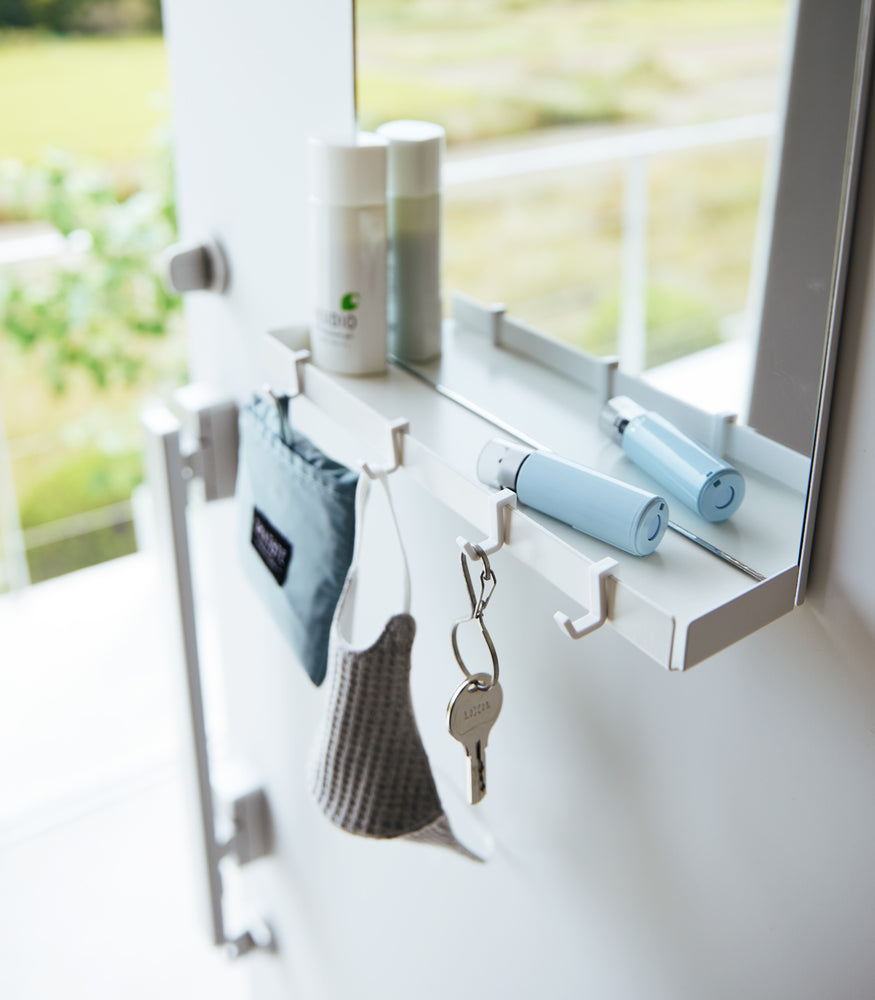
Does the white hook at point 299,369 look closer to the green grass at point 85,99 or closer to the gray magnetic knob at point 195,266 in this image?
the gray magnetic knob at point 195,266

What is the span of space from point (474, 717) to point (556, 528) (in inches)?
4.8

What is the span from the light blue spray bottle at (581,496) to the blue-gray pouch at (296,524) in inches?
6.7

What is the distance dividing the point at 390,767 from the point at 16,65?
2659mm

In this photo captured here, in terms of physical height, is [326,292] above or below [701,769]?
above

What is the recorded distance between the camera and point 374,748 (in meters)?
0.64

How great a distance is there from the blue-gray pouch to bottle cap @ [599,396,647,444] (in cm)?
18

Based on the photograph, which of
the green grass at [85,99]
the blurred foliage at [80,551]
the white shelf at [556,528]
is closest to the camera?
the white shelf at [556,528]

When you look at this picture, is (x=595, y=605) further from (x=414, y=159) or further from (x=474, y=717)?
(x=414, y=159)

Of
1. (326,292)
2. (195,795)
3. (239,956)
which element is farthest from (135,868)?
(326,292)

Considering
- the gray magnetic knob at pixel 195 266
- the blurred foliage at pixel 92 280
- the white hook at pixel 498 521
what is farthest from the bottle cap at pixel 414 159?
the blurred foliage at pixel 92 280

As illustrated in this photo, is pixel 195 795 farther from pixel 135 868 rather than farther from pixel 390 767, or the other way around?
pixel 135 868

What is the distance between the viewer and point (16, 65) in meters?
2.66

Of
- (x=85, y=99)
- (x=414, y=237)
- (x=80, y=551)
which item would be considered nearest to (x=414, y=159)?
(x=414, y=237)

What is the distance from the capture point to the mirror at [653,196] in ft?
1.39
